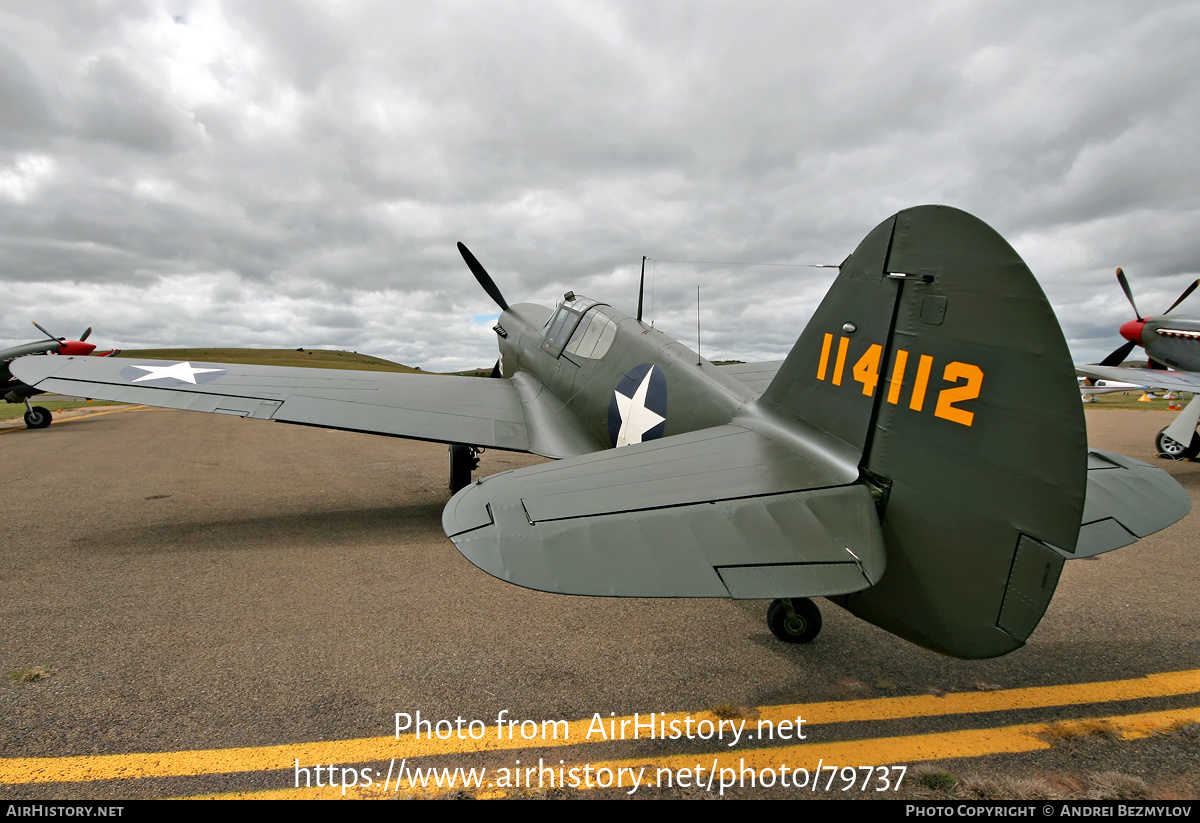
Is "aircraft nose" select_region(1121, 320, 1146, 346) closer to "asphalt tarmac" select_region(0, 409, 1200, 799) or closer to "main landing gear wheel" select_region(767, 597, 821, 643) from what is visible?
"asphalt tarmac" select_region(0, 409, 1200, 799)

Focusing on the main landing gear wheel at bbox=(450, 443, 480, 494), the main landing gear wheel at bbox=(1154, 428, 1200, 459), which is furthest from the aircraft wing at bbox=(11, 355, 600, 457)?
the main landing gear wheel at bbox=(1154, 428, 1200, 459)

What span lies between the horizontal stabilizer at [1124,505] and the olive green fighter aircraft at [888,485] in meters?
0.01

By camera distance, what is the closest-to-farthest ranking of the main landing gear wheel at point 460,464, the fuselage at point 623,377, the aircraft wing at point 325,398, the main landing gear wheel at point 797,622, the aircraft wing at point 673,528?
the aircraft wing at point 673,528 → the main landing gear wheel at point 797,622 → the fuselage at point 623,377 → the aircraft wing at point 325,398 → the main landing gear wheel at point 460,464

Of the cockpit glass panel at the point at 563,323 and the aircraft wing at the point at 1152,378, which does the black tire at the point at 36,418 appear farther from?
the aircraft wing at the point at 1152,378

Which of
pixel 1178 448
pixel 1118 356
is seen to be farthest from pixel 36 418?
pixel 1118 356

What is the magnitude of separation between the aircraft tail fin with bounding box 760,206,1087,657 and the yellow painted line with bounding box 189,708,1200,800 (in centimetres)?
63

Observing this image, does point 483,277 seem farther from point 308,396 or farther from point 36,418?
point 36,418

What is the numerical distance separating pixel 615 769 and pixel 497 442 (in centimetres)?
472

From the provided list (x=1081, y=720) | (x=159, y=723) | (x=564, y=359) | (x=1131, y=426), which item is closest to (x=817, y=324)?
(x=1081, y=720)

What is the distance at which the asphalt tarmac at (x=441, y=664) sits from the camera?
2525mm

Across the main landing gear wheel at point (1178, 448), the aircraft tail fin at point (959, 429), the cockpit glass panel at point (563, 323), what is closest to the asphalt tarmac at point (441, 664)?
the aircraft tail fin at point (959, 429)

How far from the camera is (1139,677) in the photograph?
3.27 meters

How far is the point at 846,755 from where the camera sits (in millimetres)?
2588

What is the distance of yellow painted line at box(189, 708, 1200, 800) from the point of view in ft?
7.68
